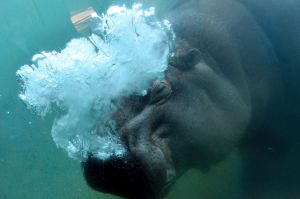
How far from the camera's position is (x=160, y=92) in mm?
2137

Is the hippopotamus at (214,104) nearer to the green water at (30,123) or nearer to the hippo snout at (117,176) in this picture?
the hippo snout at (117,176)

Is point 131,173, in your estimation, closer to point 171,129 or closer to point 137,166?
point 137,166

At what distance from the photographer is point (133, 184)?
6.12 ft

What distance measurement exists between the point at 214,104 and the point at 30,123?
8.31 metres

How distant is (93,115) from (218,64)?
930mm

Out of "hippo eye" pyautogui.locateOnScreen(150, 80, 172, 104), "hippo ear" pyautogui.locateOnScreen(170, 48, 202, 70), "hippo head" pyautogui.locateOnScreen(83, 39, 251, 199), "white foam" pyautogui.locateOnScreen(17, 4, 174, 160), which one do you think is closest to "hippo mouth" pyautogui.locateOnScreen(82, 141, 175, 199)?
"hippo head" pyautogui.locateOnScreen(83, 39, 251, 199)

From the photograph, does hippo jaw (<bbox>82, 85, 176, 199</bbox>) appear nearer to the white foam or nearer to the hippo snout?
the hippo snout

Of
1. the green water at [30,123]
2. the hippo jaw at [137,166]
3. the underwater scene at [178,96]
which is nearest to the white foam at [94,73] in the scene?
the underwater scene at [178,96]

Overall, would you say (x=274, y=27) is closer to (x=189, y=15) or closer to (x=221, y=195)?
(x=189, y=15)

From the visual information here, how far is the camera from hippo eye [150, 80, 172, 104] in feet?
6.88

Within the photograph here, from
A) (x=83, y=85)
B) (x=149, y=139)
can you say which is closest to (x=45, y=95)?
(x=83, y=85)

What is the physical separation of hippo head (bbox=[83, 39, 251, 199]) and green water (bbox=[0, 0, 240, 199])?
3.84m

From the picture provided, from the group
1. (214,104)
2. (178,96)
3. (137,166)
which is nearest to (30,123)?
(214,104)

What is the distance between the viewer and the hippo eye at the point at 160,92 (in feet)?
6.88
